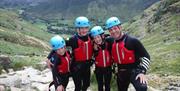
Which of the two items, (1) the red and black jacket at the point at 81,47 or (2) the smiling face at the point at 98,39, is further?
(1) the red and black jacket at the point at 81,47

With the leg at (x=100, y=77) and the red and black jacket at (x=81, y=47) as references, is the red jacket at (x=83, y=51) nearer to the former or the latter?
the red and black jacket at (x=81, y=47)

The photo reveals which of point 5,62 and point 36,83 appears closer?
point 36,83

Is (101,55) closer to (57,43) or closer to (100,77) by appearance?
(100,77)

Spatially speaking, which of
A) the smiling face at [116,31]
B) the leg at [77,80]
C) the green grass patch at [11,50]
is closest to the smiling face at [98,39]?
the smiling face at [116,31]

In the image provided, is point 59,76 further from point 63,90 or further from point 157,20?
point 157,20

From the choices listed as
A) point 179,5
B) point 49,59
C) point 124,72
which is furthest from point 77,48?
point 179,5

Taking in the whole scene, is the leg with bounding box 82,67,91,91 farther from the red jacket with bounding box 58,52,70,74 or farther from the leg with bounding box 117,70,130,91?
the leg with bounding box 117,70,130,91

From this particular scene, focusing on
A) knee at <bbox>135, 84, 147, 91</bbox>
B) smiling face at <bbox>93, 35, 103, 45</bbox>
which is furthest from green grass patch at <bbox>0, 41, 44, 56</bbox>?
knee at <bbox>135, 84, 147, 91</bbox>

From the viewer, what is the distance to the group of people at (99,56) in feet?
48.1

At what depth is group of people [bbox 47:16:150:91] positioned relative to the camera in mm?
14672

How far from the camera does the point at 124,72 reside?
15.3 meters

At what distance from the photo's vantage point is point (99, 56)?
16.6 meters

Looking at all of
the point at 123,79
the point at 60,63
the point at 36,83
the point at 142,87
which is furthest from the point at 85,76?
the point at 36,83

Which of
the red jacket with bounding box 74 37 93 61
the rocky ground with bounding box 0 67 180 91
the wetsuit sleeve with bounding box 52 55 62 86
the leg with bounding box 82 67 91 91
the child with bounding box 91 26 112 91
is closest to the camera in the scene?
the wetsuit sleeve with bounding box 52 55 62 86
